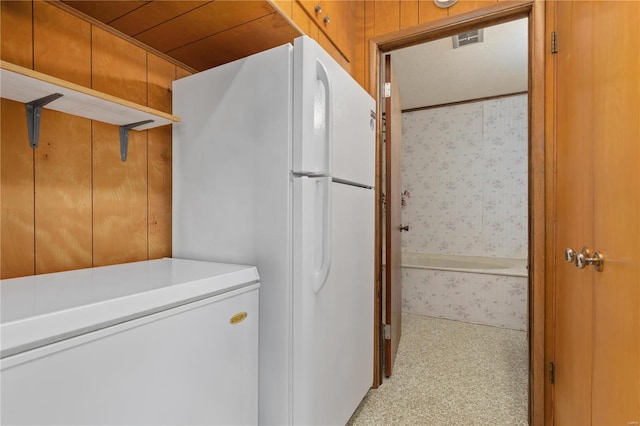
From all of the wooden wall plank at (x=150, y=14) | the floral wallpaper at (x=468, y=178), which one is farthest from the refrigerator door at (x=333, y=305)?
the floral wallpaper at (x=468, y=178)

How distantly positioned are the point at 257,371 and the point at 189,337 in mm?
348

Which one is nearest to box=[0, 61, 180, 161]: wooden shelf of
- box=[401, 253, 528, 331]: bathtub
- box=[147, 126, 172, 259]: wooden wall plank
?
box=[147, 126, 172, 259]: wooden wall plank

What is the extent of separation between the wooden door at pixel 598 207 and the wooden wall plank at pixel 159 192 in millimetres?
1632

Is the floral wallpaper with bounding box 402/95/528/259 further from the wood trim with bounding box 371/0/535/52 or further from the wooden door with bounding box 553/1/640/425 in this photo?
the wooden door with bounding box 553/1/640/425

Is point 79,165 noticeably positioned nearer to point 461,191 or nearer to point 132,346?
point 132,346

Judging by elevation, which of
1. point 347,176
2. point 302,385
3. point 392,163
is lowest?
point 302,385

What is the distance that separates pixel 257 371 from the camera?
1.08m

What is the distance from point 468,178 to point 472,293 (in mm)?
1536

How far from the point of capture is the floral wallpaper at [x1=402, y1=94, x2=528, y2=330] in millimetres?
3304

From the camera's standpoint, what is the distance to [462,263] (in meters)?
3.78

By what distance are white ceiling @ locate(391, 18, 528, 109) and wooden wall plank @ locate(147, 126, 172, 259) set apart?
179 centimetres

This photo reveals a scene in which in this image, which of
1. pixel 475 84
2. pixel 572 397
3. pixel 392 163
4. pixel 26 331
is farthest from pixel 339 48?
pixel 475 84

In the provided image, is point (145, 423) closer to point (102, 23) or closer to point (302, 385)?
point (302, 385)

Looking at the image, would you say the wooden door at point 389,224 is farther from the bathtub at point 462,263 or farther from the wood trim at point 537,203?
the bathtub at point 462,263
